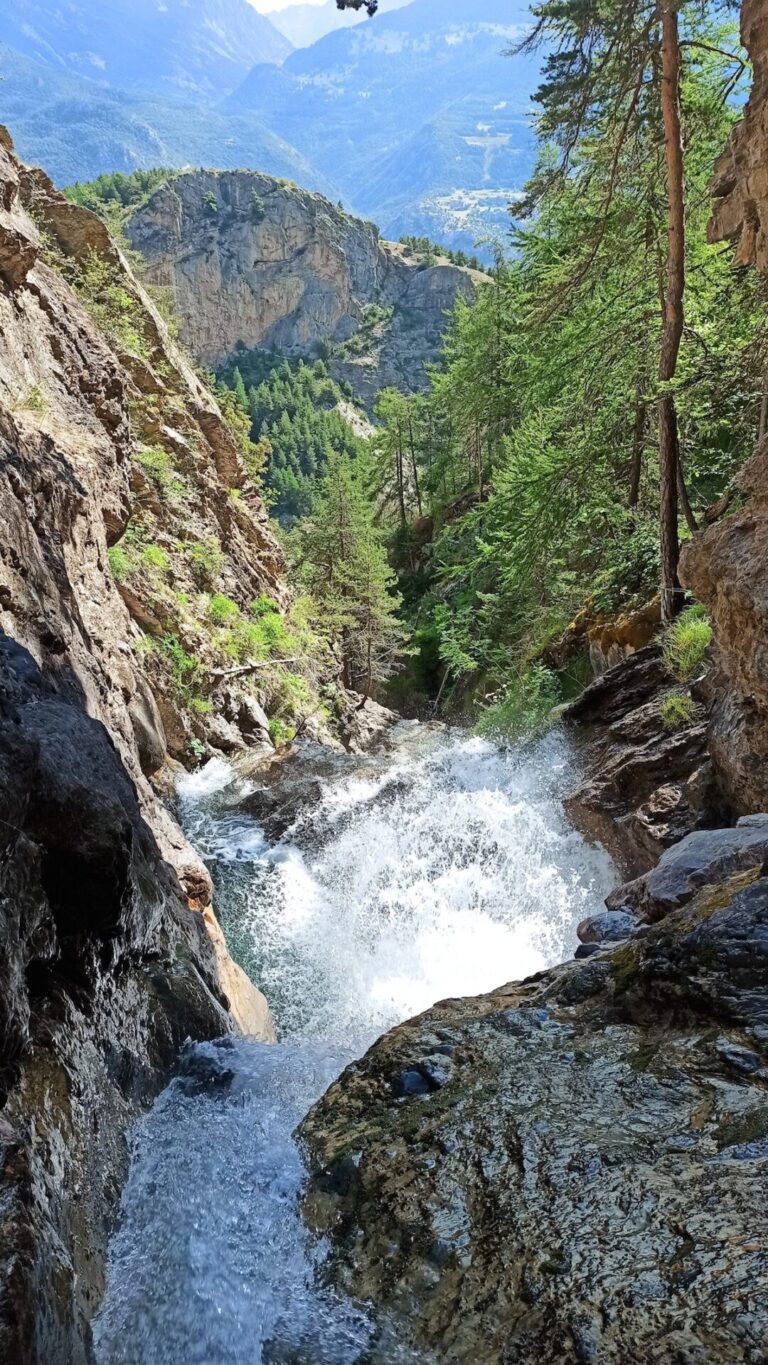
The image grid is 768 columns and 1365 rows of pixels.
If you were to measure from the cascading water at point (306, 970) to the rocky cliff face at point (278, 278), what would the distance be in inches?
4870

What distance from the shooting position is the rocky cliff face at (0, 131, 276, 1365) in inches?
120

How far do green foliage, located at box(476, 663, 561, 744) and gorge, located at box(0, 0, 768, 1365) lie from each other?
0.15 meters

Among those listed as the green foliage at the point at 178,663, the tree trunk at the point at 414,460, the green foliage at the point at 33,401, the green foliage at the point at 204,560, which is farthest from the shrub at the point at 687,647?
the tree trunk at the point at 414,460

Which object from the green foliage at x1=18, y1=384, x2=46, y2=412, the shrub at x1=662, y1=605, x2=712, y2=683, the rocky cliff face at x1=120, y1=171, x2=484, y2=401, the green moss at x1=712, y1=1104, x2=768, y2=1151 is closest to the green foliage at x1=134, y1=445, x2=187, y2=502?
the green foliage at x1=18, y1=384, x2=46, y2=412

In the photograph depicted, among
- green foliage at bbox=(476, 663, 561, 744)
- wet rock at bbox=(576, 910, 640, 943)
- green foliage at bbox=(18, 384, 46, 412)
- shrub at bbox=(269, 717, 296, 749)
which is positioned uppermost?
green foliage at bbox=(18, 384, 46, 412)

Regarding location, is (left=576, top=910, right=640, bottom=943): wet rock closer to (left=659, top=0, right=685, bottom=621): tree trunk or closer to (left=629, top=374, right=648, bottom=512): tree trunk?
(left=659, top=0, right=685, bottom=621): tree trunk

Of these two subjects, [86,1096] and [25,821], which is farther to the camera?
[25,821]

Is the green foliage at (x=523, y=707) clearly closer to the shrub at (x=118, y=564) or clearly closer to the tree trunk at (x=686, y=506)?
the tree trunk at (x=686, y=506)

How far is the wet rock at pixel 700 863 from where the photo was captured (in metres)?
5.21

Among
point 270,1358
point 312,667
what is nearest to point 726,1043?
point 270,1358

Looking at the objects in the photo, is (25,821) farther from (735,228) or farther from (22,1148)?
(735,228)

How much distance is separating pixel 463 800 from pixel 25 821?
879 cm

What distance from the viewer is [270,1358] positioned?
9.93 feet

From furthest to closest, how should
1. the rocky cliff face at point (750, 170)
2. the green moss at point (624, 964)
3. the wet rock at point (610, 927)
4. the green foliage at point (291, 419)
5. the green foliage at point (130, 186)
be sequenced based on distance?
the green foliage at point (130, 186)
the green foliage at point (291, 419)
the rocky cliff face at point (750, 170)
the wet rock at point (610, 927)
the green moss at point (624, 964)
